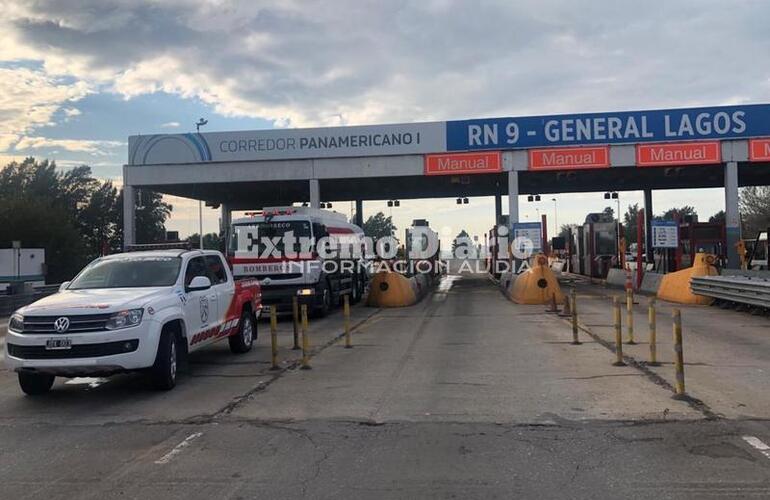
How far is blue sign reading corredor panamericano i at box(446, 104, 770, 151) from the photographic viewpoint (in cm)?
2686

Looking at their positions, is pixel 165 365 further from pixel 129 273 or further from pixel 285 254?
pixel 285 254

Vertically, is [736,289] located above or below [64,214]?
below

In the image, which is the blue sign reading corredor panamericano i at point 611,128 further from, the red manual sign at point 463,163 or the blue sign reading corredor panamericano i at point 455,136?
the red manual sign at point 463,163

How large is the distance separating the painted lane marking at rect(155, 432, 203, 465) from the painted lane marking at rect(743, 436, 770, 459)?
4930 mm

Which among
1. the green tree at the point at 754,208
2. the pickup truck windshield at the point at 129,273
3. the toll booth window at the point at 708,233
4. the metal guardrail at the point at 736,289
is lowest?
the metal guardrail at the point at 736,289

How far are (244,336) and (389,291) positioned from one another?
10543 mm

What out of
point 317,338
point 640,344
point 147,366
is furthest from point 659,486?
point 317,338

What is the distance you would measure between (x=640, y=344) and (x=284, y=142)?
792 inches

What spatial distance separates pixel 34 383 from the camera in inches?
336

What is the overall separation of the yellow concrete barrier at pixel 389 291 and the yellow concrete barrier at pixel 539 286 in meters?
3.60

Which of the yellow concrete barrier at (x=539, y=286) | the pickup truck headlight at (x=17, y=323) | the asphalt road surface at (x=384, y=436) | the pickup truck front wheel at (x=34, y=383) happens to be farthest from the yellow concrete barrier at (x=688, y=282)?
the pickup truck headlight at (x=17, y=323)

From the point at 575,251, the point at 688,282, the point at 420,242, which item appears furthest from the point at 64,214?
the point at 688,282

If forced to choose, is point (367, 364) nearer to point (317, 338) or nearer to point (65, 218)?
point (317, 338)

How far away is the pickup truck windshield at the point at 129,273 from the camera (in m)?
9.39
